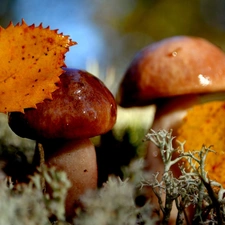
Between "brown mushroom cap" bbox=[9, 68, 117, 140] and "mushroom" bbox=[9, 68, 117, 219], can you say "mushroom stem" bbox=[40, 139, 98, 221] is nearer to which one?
"mushroom" bbox=[9, 68, 117, 219]

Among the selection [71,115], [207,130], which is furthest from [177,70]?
[71,115]

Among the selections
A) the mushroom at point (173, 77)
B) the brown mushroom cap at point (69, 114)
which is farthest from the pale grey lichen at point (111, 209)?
the mushroom at point (173, 77)

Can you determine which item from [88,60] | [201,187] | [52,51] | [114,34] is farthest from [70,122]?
[114,34]

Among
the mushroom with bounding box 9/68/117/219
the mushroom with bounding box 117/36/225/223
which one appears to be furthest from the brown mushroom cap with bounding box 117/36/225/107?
the mushroom with bounding box 9/68/117/219

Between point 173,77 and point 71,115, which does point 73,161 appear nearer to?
point 71,115

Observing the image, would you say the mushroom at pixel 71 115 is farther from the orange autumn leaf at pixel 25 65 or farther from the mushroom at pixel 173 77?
the mushroom at pixel 173 77

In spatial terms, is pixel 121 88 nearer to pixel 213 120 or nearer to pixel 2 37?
pixel 213 120
